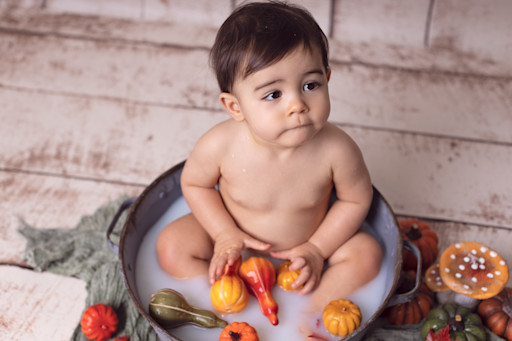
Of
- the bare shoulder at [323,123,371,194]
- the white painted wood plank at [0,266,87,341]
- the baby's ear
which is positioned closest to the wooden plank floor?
the white painted wood plank at [0,266,87,341]

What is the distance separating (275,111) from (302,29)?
13 cm

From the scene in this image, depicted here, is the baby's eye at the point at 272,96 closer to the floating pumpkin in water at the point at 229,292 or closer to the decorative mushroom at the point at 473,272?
the floating pumpkin in water at the point at 229,292

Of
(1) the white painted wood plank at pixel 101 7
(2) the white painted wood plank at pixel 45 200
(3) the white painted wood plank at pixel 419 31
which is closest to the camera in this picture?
(2) the white painted wood plank at pixel 45 200

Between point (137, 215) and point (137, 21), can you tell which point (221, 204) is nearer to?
point (137, 215)

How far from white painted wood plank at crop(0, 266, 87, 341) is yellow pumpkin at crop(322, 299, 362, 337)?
0.49 m

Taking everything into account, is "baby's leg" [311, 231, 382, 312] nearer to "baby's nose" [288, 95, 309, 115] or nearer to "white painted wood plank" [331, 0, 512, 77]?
"baby's nose" [288, 95, 309, 115]

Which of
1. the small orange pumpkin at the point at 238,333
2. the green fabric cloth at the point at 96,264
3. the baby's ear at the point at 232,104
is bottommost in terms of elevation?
the green fabric cloth at the point at 96,264

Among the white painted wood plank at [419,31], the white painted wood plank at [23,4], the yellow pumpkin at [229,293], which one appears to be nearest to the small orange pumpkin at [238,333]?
the yellow pumpkin at [229,293]

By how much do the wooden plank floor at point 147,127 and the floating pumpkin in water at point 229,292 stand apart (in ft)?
1.03

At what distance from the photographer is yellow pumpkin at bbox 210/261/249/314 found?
1.00 m

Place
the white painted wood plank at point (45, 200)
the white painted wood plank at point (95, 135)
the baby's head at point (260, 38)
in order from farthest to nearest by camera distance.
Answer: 1. the white painted wood plank at point (95, 135)
2. the white painted wood plank at point (45, 200)
3. the baby's head at point (260, 38)

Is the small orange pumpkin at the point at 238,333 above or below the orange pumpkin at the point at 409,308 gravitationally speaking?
above

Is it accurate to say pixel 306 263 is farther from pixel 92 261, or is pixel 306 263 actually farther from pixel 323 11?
pixel 323 11

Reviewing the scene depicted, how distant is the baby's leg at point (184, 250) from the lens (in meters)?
1.09
